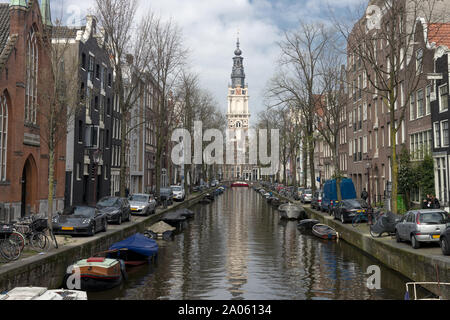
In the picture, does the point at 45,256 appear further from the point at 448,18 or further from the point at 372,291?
the point at 448,18

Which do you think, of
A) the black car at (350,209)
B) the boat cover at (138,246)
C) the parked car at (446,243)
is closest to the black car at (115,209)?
the boat cover at (138,246)

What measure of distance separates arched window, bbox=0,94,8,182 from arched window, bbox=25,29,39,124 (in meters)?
1.60

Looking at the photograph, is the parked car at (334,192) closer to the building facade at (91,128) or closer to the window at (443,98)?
the window at (443,98)

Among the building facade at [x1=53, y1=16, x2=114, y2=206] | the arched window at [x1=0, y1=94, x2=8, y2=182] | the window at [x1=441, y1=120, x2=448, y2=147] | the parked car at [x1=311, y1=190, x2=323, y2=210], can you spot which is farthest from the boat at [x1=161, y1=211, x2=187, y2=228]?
the window at [x1=441, y1=120, x2=448, y2=147]

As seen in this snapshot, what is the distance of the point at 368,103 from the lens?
47.9 meters

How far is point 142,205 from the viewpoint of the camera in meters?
33.0

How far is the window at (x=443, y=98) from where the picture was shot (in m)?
29.4

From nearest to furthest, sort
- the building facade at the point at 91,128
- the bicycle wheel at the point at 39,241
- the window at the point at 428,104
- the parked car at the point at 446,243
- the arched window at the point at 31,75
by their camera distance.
Result: 1. the parked car at the point at 446,243
2. the bicycle wheel at the point at 39,241
3. the arched window at the point at 31,75
4. the window at the point at 428,104
5. the building facade at the point at 91,128

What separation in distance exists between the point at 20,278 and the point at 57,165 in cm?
A: 2172

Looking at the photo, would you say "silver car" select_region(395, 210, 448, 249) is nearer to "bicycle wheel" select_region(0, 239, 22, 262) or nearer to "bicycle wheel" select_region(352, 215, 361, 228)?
"bicycle wheel" select_region(352, 215, 361, 228)

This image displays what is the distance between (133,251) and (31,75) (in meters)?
15.2

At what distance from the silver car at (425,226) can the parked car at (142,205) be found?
1979 centimetres

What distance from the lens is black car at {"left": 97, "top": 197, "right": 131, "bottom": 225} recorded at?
26125 millimetres

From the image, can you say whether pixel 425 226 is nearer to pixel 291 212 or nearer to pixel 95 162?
pixel 291 212
